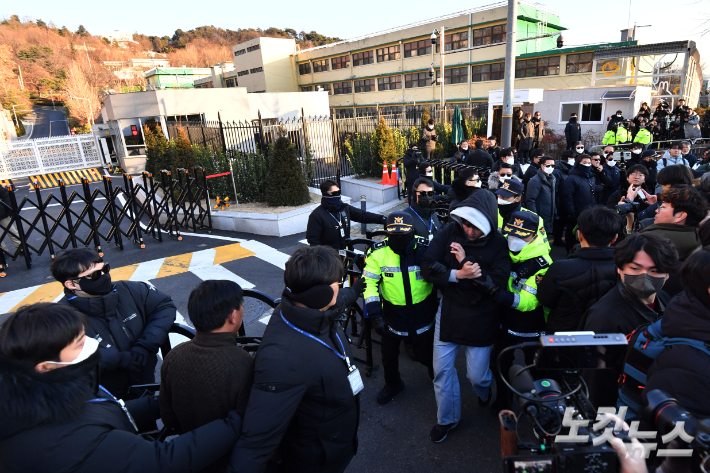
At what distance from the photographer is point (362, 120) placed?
1652cm

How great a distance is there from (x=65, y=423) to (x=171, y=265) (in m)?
7.06

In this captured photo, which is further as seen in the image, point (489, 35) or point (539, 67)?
point (489, 35)

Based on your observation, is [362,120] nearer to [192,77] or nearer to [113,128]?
[113,128]

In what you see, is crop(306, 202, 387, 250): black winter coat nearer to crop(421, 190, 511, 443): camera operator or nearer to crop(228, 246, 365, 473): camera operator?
crop(421, 190, 511, 443): camera operator

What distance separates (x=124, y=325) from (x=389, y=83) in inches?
1820

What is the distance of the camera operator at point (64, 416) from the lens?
1.38 m

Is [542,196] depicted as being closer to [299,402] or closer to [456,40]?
[299,402]

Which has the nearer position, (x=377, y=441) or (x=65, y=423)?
(x=65, y=423)

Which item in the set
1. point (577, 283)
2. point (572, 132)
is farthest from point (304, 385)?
point (572, 132)

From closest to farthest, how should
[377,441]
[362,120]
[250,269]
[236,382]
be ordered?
1. [236,382]
2. [377,441]
3. [250,269]
4. [362,120]

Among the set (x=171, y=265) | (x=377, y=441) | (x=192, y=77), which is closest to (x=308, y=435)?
(x=377, y=441)

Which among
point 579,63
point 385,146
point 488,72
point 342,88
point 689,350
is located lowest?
point 689,350

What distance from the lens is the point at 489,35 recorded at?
35688 mm

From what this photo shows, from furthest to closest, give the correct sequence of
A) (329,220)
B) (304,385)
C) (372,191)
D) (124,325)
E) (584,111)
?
(584,111) → (372,191) → (329,220) → (124,325) → (304,385)
